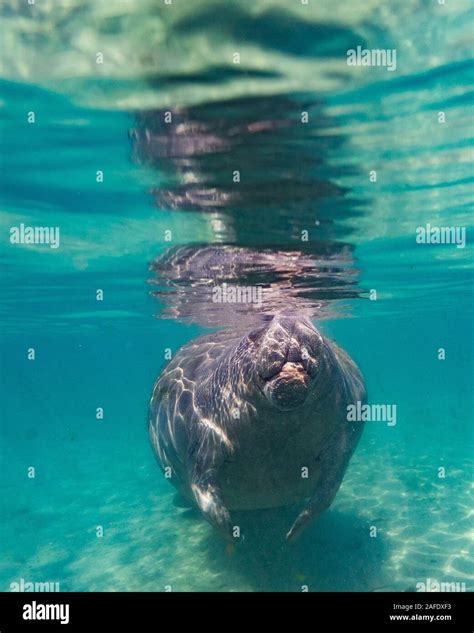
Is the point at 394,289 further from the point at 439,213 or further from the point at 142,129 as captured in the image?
the point at 142,129

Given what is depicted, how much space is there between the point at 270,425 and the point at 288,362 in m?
1.46

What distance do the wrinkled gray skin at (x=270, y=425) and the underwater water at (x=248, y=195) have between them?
2.36 m

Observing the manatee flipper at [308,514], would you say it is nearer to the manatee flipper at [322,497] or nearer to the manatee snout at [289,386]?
the manatee flipper at [322,497]

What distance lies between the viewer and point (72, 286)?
893 inches

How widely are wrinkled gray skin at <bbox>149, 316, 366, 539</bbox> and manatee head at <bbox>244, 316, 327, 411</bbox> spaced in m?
0.01

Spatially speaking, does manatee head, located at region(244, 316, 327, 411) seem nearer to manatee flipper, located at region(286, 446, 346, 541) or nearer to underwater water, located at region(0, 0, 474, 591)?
manatee flipper, located at region(286, 446, 346, 541)

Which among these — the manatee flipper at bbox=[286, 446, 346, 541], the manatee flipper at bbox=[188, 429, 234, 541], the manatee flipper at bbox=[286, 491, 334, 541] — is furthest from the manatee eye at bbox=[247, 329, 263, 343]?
the manatee flipper at bbox=[286, 491, 334, 541]

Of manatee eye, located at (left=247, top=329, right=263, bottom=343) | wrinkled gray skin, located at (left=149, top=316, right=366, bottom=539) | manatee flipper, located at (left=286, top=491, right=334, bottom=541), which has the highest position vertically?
manatee eye, located at (left=247, top=329, right=263, bottom=343)

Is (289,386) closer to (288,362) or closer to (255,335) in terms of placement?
(288,362)

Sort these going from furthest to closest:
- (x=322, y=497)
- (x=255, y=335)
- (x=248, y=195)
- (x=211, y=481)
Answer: (x=248, y=195) < (x=211, y=481) < (x=322, y=497) < (x=255, y=335)

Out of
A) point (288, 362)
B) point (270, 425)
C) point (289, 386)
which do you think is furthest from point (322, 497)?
point (288, 362)

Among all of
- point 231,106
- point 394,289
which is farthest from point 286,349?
point 394,289

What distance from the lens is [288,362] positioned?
6.72 metres

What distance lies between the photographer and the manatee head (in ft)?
22.1
